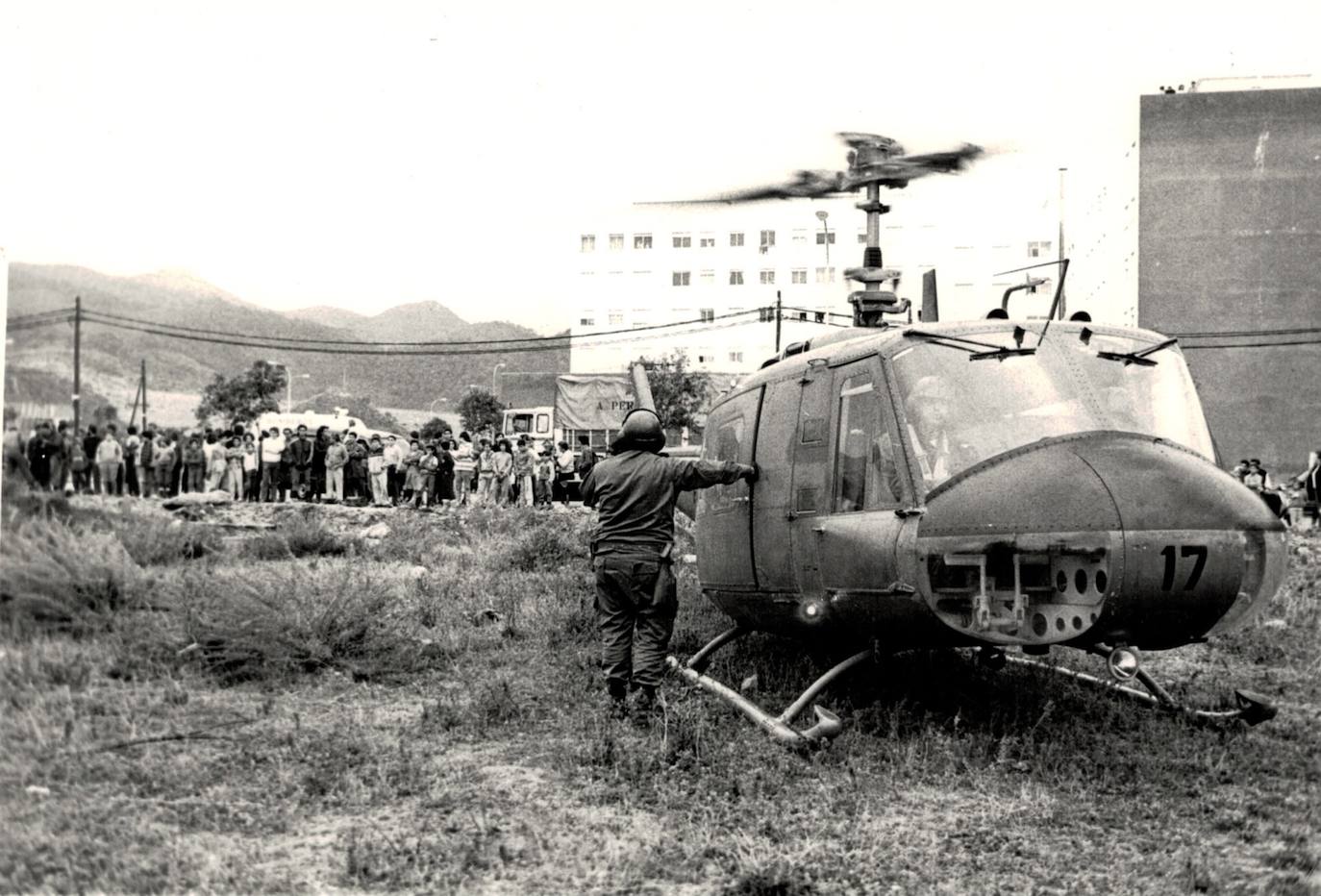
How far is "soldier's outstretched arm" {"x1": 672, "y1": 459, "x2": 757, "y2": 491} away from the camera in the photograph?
25.0 ft

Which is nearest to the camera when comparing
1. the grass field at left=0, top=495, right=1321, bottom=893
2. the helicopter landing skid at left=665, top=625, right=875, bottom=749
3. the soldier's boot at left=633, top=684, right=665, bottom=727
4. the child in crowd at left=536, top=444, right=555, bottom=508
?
the grass field at left=0, top=495, right=1321, bottom=893

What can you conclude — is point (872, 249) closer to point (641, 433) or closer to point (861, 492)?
point (641, 433)

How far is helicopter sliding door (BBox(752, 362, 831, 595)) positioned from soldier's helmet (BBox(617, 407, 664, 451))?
2.29 ft

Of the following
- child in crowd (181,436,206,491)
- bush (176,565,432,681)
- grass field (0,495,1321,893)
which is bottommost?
grass field (0,495,1321,893)

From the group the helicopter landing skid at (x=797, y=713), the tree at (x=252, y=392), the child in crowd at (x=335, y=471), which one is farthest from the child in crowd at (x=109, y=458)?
the child in crowd at (x=335, y=471)

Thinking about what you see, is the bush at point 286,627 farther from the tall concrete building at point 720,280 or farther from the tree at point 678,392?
the tree at point 678,392

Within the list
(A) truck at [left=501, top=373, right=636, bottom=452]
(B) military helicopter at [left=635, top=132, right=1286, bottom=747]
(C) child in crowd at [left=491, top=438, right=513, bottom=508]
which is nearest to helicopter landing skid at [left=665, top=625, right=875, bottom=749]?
(B) military helicopter at [left=635, top=132, right=1286, bottom=747]

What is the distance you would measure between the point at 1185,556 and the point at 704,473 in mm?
3074

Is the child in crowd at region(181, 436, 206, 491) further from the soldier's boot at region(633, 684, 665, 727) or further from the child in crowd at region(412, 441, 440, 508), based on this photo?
the soldier's boot at region(633, 684, 665, 727)

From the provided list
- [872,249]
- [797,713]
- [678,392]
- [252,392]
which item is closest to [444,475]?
[252,392]

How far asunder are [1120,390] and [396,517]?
14.0 metres

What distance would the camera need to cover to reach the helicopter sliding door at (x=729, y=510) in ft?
26.1

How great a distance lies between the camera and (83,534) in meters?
5.19

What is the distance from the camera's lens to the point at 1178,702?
7.62 metres
